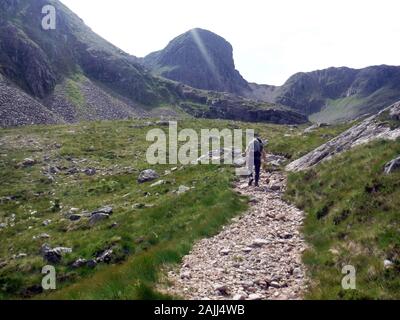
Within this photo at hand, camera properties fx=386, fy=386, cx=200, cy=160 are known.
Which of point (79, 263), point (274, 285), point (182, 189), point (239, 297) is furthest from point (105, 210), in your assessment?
point (239, 297)

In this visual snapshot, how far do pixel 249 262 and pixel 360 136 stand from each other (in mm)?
17783

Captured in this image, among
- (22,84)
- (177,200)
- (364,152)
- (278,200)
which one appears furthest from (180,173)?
(22,84)

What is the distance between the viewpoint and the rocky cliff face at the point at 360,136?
82.0 feet

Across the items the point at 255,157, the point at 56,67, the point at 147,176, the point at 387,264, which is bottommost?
the point at 147,176

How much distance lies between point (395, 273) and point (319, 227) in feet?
19.0

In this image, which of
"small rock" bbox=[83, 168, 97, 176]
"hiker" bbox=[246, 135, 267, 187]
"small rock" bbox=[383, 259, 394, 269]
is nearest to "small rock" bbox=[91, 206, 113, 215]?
"hiker" bbox=[246, 135, 267, 187]

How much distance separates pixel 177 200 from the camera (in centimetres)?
2320

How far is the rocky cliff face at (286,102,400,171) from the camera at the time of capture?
24984 millimetres

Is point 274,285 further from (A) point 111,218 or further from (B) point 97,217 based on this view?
(B) point 97,217

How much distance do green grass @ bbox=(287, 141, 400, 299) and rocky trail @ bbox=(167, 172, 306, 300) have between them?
2.14 feet

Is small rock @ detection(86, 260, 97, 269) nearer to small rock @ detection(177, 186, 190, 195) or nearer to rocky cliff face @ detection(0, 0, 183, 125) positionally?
small rock @ detection(177, 186, 190, 195)

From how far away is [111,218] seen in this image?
23812 millimetres

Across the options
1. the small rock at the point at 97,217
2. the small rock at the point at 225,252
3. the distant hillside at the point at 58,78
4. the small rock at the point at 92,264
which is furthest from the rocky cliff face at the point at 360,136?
the distant hillside at the point at 58,78
